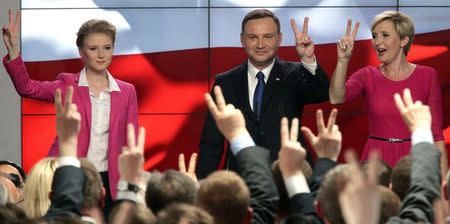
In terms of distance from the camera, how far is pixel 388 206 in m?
3.59

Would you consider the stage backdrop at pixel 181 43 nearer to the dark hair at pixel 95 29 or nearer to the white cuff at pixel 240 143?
the dark hair at pixel 95 29

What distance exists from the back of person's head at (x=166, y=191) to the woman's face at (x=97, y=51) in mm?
2527

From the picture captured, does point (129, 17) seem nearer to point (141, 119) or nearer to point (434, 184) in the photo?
point (141, 119)

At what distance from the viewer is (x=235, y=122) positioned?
386 cm

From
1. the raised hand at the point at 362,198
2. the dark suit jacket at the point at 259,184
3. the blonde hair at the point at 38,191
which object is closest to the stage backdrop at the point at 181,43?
the blonde hair at the point at 38,191

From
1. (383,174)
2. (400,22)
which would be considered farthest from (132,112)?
(383,174)

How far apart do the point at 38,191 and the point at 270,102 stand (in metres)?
2.03

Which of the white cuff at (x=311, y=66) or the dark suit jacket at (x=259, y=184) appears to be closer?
the dark suit jacket at (x=259, y=184)

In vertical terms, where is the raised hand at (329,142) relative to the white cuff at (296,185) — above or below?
above

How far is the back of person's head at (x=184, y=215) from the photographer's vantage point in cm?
328

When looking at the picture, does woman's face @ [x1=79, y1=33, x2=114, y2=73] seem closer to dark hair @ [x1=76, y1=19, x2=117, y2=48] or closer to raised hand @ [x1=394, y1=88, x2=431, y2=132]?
dark hair @ [x1=76, y1=19, x2=117, y2=48]

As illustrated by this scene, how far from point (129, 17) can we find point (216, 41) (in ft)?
1.97

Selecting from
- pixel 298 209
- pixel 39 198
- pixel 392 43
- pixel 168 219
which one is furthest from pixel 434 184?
pixel 392 43

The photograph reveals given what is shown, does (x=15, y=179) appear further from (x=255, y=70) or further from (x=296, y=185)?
(x=296, y=185)
